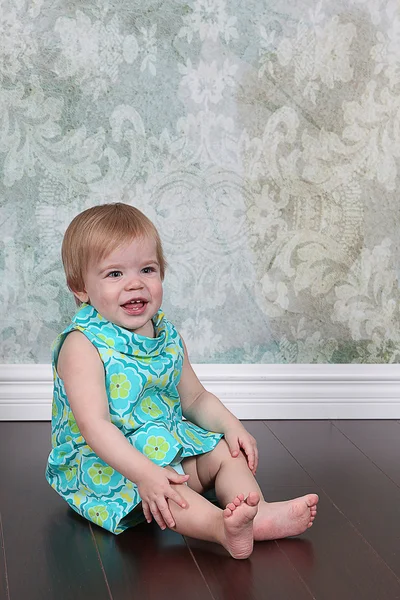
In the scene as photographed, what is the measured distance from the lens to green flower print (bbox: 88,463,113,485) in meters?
1.50

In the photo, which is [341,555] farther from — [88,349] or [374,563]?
[88,349]

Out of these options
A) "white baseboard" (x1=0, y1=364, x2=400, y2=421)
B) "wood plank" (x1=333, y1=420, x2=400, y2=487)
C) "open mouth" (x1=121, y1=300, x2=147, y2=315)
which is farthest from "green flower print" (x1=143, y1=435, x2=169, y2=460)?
"white baseboard" (x1=0, y1=364, x2=400, y2=421)

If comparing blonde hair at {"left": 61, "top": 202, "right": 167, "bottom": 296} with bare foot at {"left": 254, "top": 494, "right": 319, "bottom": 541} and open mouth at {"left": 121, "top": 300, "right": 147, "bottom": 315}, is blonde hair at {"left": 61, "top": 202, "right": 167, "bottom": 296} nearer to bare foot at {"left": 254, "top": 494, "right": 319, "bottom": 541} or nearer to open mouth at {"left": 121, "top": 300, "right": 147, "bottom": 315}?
open mouth at {"left": 121, "top": 300, "right": 147, "bottom": 315}

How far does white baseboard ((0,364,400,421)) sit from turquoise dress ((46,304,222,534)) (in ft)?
1.72

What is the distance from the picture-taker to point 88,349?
4.93 feet

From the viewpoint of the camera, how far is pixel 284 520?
4.57ft

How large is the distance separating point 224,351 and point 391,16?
864 millimetres

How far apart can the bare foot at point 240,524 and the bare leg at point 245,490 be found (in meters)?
0.07

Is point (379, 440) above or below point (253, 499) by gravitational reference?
below

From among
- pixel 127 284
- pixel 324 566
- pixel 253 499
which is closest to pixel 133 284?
pixel 127 284

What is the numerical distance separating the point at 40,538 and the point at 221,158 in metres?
0.99

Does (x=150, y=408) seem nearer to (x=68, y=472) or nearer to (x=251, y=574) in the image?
(x=68, y=472)

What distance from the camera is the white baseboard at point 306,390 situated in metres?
2.12

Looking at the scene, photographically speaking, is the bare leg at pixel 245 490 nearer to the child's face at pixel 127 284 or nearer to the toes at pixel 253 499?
the toes at pixel 253 499
